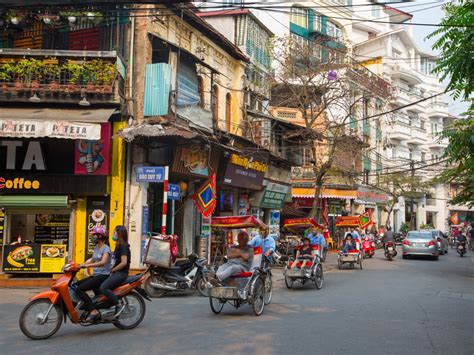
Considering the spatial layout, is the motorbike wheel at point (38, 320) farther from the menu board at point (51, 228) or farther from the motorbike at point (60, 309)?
the menu board at point (51, 228)

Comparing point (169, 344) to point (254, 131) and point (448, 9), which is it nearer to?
point (448, 9)

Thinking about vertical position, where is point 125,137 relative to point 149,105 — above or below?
below

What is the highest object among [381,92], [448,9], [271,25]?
[271,25]

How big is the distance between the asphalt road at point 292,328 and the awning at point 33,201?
260 cm

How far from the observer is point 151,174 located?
48.2ft

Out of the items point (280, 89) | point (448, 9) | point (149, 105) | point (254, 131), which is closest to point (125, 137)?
point (149, 105)

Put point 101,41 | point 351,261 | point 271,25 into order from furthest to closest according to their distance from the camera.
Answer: point 271,25 → point 351,261 → point 101,41

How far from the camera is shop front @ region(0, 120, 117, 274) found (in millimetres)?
14719

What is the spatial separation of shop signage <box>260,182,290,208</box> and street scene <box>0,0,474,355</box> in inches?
4.5

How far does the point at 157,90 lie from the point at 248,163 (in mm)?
6960

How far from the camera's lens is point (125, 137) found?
1397cm

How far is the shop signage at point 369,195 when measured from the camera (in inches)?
1565

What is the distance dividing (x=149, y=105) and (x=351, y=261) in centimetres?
1042

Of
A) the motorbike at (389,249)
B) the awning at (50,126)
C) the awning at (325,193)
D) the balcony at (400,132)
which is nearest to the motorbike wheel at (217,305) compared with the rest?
the awning at (50,126)
